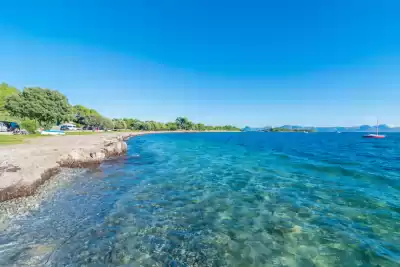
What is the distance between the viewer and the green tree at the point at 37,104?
47531 mm

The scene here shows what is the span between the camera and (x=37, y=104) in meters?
48.0

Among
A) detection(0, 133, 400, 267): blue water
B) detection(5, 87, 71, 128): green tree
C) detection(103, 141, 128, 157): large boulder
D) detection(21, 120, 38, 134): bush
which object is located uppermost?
detection(5, 87, 71, 128): green tree

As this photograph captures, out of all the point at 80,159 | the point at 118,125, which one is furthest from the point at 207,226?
the point at 118,125

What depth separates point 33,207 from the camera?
10.2m

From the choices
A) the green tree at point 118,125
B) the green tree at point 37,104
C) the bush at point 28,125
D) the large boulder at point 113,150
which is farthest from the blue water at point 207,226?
the green tree at point 118,125

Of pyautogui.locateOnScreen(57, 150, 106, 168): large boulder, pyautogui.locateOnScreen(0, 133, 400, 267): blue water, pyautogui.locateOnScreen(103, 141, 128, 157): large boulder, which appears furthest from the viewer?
pyautogui.locateOnScreen(103, 141, 128, 157): large boulder

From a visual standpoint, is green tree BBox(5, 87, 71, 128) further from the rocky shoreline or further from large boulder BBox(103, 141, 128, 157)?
the rocky shoreline

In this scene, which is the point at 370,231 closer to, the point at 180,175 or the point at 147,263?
the point at 147,263

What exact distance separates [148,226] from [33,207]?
251 inches

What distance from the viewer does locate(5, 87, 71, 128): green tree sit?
156ft

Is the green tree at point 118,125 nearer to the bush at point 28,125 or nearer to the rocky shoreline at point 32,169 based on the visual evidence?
the bush at point 28,125

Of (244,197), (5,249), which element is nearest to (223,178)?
(244,197)

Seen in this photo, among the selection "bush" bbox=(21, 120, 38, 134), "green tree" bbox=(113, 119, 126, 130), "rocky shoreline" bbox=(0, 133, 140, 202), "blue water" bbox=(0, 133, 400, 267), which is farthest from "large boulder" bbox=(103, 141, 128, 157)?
"green tree" bbox=(113, 119, 126, 130)

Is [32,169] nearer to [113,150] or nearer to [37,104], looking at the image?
[113,150]
